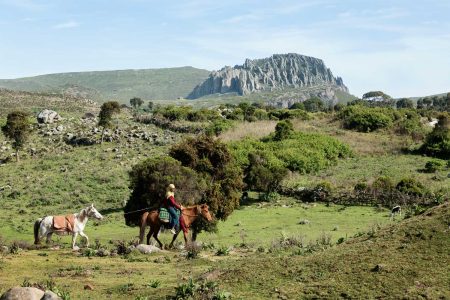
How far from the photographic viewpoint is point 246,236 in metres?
30.4

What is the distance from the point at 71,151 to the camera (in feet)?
205

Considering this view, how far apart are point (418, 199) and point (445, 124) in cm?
3080

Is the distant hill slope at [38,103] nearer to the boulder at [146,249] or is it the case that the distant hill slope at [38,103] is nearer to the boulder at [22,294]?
the boulder at [146,249]

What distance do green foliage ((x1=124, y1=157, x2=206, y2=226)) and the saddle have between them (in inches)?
230

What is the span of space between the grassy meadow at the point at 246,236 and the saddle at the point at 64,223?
973mm

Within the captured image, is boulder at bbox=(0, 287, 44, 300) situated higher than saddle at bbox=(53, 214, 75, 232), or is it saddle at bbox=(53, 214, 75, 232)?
boulder at bbox=(0, 287, 44, 300)

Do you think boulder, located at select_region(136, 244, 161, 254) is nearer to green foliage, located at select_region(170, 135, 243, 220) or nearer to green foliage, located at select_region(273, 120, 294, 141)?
green foliage, located at select_region(170, 135, 243, 220)

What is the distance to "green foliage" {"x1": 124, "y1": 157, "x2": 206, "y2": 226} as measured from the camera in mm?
Result: 27969

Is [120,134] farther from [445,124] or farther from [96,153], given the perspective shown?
[445,124]

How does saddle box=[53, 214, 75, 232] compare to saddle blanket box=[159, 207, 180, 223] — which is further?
saddle box=[53, 214, 75, 232]

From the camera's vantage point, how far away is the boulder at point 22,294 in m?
11.9

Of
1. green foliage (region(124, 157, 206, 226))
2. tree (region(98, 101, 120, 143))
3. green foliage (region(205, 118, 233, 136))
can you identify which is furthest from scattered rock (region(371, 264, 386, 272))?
green foliage (region(205, 118, 233, 136))

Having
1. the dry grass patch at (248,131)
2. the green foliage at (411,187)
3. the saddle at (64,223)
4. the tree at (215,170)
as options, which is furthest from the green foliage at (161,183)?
the dry grass patch at (248,131)

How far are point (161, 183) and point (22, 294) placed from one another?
1627 centimetres
